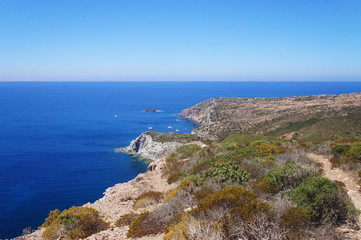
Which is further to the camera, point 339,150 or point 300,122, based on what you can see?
point 300,122

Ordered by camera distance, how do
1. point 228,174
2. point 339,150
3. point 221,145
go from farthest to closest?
1. point 221,145
2. point 339,150
3. point 228,174

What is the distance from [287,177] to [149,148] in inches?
2139

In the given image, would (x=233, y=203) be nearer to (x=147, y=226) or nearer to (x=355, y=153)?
(x=147, y=226)

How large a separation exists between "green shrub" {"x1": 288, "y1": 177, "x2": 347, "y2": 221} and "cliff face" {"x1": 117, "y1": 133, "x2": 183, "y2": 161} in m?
48.8

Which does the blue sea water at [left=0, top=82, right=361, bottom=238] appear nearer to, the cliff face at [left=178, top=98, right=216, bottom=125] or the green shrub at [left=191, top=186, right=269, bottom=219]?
the cliff face at [left=178, top=98, right=216, bottom=125]

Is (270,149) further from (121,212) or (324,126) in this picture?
(324,126)

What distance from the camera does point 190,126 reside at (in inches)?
4080

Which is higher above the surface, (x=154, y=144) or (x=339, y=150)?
(x=339, y=150)

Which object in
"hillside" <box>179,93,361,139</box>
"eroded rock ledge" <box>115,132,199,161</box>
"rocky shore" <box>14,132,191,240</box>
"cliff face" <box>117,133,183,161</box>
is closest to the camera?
"rocky shore" <box>14,132,191,240</box>

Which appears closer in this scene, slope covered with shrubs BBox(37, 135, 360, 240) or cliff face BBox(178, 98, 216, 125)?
slope covered with shrubs BBox(37, 135, 360, 240)

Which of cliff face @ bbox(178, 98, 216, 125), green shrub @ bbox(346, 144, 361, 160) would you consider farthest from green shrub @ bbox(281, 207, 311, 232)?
cliff face @ bbox(178, 98, 216, 125)

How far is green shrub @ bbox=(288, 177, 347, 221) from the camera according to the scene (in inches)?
280

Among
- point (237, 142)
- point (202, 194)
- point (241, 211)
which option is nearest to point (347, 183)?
point (202, 194)

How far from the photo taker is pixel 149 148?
205 feet
